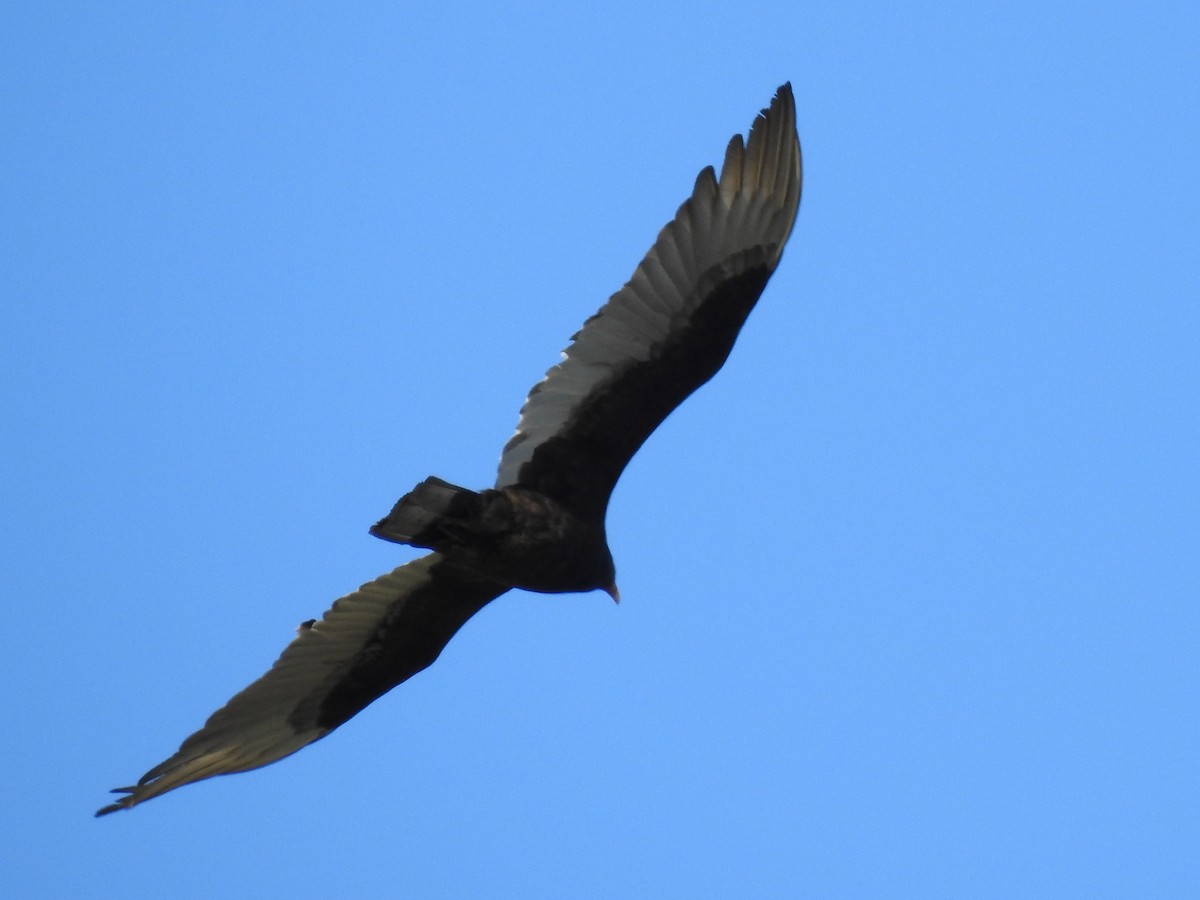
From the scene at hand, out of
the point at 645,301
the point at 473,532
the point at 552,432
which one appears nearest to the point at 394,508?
the point at 473,532

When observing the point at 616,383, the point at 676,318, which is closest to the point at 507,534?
the point at 616,383

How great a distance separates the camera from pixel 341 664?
9195 millimetres

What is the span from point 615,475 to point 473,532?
857mm

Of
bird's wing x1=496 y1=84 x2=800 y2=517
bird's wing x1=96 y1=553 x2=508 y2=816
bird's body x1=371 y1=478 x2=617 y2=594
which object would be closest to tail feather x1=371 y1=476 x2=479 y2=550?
bird's body x1=371 y1=478 x2=617 y2=594

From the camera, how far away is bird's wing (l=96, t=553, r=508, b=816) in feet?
29.3

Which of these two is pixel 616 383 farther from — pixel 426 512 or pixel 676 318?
pixel 426 512

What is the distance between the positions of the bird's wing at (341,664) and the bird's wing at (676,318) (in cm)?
81

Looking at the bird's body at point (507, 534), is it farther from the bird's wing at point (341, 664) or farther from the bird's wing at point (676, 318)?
the bird's wing at point (341, 664)

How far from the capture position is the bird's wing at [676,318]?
28.1 ft

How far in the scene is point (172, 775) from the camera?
343 inches

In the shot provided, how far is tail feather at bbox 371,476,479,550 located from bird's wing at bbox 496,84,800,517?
50cm

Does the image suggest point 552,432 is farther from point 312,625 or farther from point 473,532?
point 312,625

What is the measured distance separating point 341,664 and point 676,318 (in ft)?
8.23

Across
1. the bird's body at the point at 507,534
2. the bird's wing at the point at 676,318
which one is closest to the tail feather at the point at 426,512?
the bird's body at the point at 507,534
